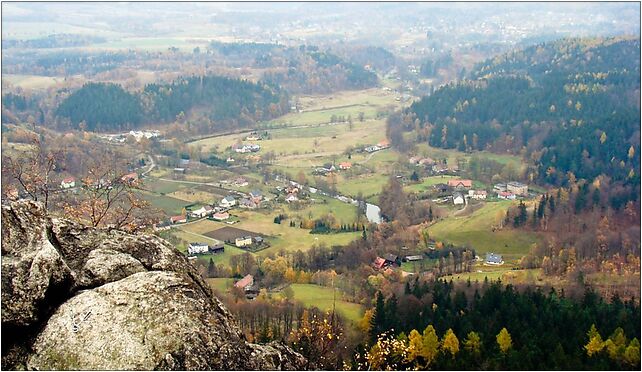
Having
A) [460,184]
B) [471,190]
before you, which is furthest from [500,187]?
[460,184]

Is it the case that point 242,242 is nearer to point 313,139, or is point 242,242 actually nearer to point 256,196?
point 256,196

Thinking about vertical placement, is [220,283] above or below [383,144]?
above

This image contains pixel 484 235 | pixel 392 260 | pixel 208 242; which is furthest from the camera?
pixel 484 235

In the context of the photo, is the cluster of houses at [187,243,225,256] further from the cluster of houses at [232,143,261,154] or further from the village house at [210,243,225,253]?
the cluster of houses at [232,143,261,154]

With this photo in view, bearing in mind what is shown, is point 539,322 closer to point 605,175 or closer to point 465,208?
point 465,208

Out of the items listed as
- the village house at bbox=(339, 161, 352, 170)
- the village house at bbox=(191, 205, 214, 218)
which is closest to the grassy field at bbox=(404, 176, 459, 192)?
the village house at bbox=(339, 161, 352, 170)

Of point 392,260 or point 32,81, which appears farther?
point 32,81

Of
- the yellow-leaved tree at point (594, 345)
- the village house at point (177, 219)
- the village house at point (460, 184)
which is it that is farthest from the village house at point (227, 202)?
the yellow-leaved tree at point (594, 345)
